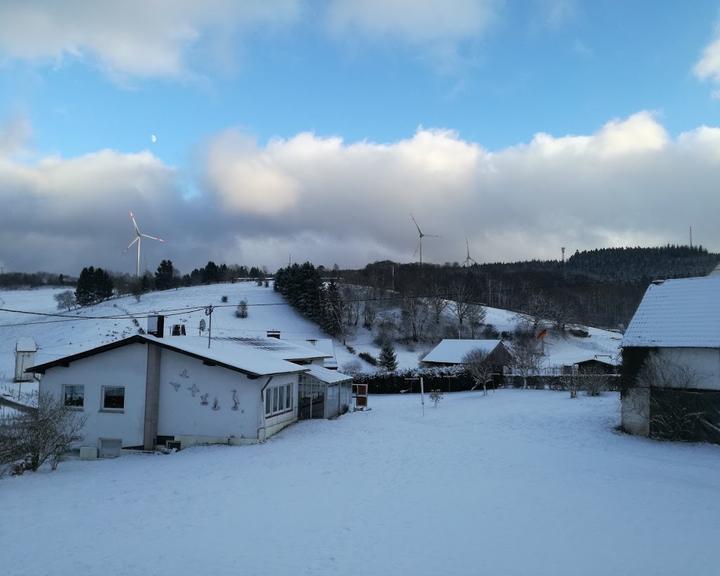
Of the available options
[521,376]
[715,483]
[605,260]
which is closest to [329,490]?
[715,483]

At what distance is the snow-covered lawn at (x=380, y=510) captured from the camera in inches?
354

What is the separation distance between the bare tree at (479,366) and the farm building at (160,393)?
2250cm

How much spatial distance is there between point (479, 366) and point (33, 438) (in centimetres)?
3450

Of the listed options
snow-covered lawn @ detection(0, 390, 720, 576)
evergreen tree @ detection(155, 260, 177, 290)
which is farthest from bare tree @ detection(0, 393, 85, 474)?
evergreen tree @ detection(155, 260, 177, 290)

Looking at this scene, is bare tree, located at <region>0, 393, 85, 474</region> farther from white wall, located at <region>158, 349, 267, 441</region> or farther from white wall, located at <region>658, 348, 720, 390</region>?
white wall, located at <region>658, 348, 720, 390</region>

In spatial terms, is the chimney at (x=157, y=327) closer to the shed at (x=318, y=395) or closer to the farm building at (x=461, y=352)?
the shed at (x=318, y=395)

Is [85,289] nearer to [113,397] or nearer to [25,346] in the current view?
[25,346]

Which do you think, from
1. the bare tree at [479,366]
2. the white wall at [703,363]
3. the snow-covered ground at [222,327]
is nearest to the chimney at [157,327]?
the white wall at [703,363]

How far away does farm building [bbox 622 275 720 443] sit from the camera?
20766mm

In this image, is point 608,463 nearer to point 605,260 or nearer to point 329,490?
point 329,490

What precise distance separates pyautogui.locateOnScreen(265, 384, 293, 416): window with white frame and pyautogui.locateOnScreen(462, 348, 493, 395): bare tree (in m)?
18.2

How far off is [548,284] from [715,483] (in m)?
132

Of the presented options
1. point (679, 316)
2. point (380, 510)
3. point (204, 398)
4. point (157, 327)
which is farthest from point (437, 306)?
point (380, 510)

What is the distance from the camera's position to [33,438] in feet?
57.8
